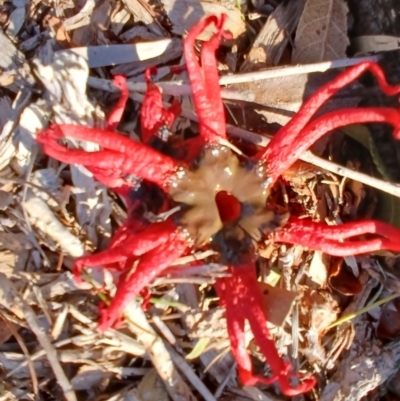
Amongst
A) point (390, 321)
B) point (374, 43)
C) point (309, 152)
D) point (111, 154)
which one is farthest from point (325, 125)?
point (390, 321)

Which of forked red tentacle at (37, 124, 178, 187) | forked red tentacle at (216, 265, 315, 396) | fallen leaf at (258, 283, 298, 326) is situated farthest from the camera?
fallen leaf at (258, 283, 298, 326)

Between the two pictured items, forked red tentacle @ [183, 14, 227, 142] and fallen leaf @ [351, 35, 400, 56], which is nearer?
forked red tentacle @ [183, 14, 227, 142]

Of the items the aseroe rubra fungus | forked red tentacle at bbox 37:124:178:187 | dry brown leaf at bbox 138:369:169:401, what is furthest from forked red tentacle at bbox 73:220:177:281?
dry brown leaf at bbox 138:369:169:401

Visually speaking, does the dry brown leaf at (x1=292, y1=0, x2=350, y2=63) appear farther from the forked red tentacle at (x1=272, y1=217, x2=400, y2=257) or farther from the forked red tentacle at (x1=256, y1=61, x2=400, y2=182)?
the forked red tentacle at (x1=272, y1=217, x2=400, y2=257)

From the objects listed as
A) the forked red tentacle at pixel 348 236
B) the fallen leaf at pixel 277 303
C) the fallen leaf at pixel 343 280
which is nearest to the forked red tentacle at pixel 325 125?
the forked red tentacle at pixel 348 236

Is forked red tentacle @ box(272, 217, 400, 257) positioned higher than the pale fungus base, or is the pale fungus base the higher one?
the pale fungus base

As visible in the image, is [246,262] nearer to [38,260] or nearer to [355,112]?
[355,112]
